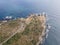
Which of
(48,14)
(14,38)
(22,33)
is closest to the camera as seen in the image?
A: (14,38)

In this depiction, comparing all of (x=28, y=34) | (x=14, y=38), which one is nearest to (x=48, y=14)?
(x=28, y=34)

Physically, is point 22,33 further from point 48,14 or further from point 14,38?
point 48,14

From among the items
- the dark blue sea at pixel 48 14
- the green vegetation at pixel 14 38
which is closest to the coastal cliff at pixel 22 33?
the green vegetation at pixel 14 38

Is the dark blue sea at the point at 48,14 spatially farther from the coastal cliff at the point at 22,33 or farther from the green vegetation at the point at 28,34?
the green vegetation at the point at 28,34

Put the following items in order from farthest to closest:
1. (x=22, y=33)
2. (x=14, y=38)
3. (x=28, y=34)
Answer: (x=28, y=34) → (x=22, y=33) → (x=14, y=38)

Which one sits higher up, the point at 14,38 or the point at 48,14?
the point at 14,38

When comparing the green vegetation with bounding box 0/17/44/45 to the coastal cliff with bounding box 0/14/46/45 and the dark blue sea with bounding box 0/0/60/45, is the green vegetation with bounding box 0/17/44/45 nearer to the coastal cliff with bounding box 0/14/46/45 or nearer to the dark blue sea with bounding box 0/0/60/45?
the coastal cliff with bounding box 0/14/46/45

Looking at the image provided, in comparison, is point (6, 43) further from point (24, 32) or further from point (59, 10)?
point (59, 10)

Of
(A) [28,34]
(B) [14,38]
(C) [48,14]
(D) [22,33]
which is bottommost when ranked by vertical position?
(C) [48,14]

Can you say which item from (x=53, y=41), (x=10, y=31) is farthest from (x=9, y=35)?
(x=53, y=41)
